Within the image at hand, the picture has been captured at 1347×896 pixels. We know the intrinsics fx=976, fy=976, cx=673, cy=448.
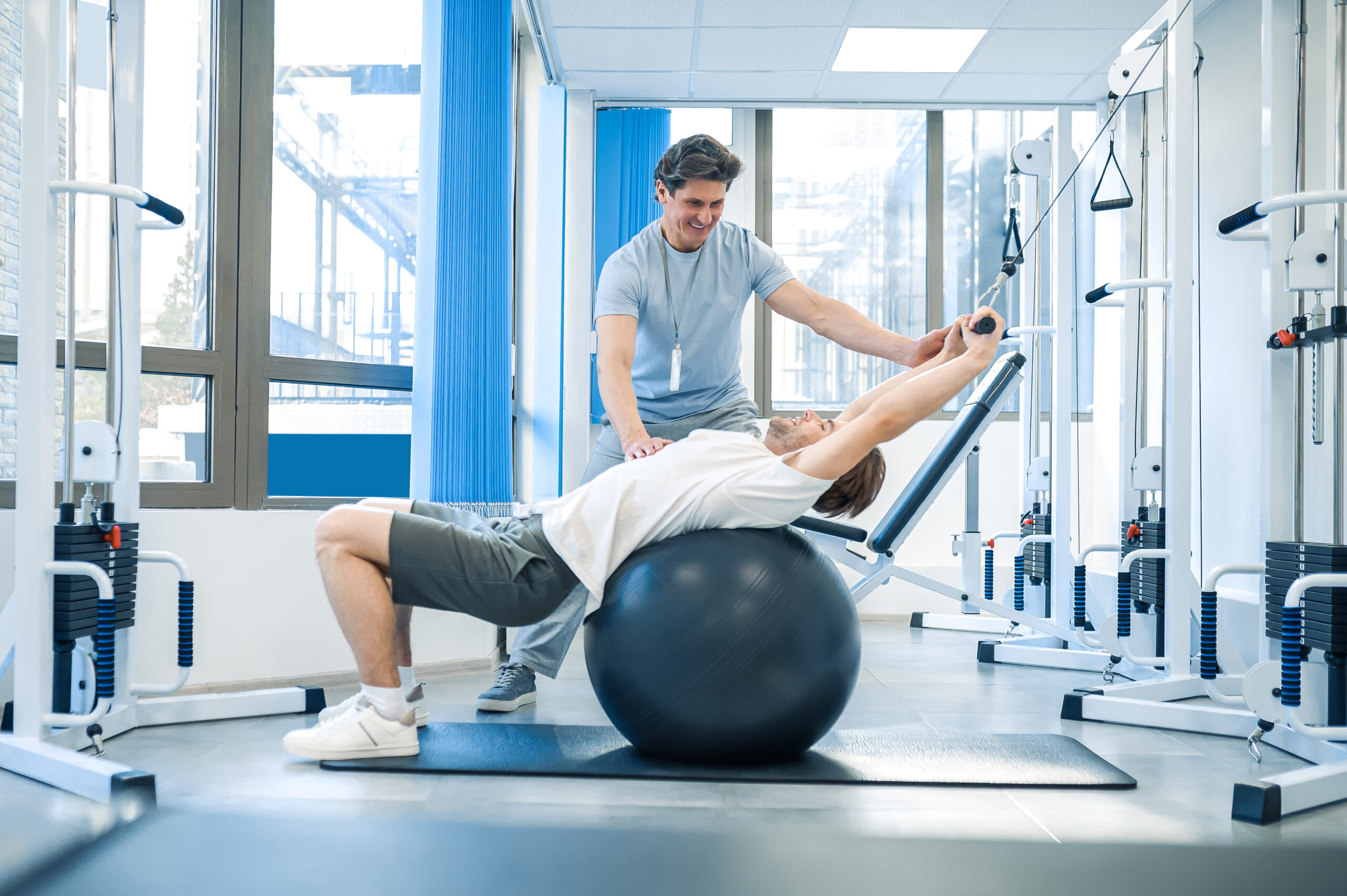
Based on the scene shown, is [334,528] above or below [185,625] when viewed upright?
above

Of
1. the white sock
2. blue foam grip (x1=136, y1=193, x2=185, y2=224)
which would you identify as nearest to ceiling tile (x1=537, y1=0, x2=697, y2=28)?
blue foam grip (x1=136, y1=193, x2=185, y2=224)

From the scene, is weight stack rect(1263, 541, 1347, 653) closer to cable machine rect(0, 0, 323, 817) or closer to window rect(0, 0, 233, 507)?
cable machine rect(0, 0, 323, 817)

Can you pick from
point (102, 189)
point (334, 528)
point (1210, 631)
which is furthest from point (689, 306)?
point (1210, 631)

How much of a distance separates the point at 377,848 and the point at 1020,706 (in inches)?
72.9

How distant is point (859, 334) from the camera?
2504 millimetres

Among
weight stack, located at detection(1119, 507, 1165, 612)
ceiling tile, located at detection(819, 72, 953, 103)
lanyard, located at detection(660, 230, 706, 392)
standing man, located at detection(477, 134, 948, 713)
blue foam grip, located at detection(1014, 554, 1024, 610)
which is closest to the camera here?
standing man, located at detection(477, 134, 948, 713)

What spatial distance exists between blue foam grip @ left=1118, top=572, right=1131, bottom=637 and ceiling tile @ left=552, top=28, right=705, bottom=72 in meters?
2.43

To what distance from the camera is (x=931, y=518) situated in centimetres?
461

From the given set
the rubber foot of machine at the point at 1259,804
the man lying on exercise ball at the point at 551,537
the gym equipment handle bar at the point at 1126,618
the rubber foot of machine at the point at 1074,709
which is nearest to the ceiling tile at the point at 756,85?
the gym equipment handle bar at the point at 1126,618

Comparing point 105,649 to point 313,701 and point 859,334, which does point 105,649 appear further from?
point 859,334

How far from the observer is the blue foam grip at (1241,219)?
6.91ft

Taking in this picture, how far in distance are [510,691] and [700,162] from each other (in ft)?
4.52

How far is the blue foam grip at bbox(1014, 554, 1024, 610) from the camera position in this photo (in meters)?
3.77

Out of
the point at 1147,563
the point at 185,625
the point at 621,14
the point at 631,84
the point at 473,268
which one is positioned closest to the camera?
the point at 185,625
